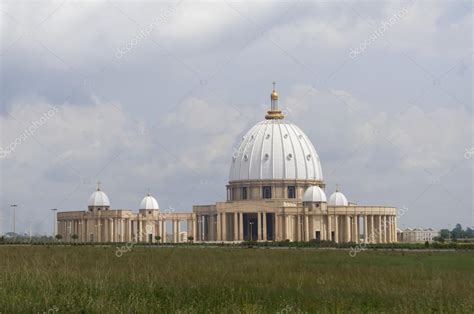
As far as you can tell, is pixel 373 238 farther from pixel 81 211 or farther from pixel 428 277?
pixel 428 277

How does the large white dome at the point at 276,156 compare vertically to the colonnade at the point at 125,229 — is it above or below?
above

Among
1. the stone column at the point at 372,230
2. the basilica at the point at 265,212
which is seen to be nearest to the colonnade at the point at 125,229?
the basilica at the point at 265,212

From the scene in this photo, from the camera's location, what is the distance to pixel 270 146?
138000 mm

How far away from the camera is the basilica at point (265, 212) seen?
130m

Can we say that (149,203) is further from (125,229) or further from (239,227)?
(239,227)

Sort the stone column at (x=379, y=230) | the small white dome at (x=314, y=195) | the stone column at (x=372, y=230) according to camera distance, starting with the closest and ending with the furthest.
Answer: the small white dome at (x=314, y=195)
the stone column at (x=372, y=230)
the stone column at (x=379, y=230)

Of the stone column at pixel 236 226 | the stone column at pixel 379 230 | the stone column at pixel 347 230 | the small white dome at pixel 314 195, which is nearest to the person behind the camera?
the small white dome at pixel 314 195

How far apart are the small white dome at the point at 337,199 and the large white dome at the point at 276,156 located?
445 cm

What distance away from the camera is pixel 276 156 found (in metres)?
137

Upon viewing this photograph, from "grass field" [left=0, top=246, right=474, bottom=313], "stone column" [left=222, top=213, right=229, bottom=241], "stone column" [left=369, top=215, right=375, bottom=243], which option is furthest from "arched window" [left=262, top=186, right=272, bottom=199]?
"grass field" [left=0, top=246, right=474, bottom=313]

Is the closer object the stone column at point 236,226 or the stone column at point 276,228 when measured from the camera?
the stone column at point 276,228

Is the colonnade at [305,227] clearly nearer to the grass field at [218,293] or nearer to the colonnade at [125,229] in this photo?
the colonnade at [125,229]

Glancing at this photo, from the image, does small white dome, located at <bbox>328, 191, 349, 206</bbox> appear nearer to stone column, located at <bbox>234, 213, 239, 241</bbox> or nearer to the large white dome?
the large white dome

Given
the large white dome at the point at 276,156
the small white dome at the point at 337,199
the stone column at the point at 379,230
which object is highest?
the large white dome at the point at 276,156
